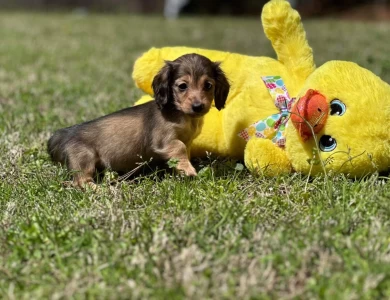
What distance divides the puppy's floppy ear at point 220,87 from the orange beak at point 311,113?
1.73ft

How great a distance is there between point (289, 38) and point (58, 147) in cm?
165

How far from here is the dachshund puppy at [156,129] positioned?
3.56 m

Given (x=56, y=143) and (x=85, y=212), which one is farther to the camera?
(x=56, y=143)

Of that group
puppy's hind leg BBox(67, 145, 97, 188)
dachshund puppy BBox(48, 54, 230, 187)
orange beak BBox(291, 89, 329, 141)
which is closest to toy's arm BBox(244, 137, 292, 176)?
orange beak BBox(291, 89, 329, 141)

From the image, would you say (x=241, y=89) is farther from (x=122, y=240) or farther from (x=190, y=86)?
(x=122, y=240)

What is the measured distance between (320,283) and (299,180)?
1.24 meters

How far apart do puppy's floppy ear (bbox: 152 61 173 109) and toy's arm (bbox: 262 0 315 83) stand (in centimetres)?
78

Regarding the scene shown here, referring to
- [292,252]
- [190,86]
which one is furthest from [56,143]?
[292,252]

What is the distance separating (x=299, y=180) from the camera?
11.2 feet

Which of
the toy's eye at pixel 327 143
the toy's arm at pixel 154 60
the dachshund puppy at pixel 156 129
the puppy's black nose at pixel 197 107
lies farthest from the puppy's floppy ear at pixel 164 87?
the toy's eye at pixel 327 143

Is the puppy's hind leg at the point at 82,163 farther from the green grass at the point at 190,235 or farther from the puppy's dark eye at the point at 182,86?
the puppy's dark eye at the point at 182,86

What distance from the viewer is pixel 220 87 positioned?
370 centimetres

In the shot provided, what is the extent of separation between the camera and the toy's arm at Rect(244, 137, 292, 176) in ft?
11.6

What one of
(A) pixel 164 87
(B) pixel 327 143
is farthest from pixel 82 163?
(B) pixel 327 143
